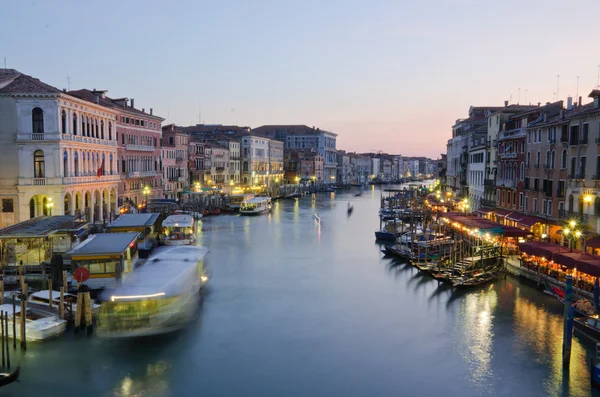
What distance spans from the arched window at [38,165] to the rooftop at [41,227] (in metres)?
3.32

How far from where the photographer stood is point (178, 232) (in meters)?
23.2

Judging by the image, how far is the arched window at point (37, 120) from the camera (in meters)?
20.1

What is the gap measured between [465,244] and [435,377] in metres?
11.3

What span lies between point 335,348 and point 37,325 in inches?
236

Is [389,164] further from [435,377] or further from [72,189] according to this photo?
[435,377]

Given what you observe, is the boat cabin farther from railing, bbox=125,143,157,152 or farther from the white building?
railing, bbox=125,143,157,152

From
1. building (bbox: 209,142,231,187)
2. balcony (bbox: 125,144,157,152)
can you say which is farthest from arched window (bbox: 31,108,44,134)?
building (bbox: 209,142,231,187)

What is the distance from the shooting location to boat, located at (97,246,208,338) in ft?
36.0

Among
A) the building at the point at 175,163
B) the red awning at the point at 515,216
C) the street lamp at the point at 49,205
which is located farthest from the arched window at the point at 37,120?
the red awning at the point at 515,216

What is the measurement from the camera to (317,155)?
78.3m

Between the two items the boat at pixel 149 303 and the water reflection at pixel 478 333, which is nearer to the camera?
the water reflection at pixel 478 333

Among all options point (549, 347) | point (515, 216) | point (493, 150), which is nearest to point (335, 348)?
point (549, 347)

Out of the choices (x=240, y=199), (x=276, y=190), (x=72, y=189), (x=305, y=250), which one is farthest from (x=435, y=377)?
(x=276, y=190)

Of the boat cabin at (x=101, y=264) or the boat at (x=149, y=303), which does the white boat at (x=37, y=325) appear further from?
the boat cabin at (x=101, y=264)
